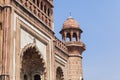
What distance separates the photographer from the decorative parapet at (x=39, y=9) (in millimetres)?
22848

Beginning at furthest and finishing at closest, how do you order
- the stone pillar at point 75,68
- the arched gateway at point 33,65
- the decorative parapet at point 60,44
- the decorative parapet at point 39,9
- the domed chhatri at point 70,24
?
the domed chhatri at point 70,24 < the stone pillar at point 75,68 < the decorative parapet at point 60,44 < the arched gateway at point 33,65 < the decorative parapet at point 39,9

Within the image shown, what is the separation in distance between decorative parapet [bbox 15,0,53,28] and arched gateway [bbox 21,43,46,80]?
2047mm

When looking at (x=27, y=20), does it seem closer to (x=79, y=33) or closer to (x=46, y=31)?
(x=46, y=31)

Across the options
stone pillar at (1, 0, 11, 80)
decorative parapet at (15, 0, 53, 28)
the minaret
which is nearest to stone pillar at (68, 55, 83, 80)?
the minaret

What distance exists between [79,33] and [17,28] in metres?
9.91

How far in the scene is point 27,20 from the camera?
22.5 meters

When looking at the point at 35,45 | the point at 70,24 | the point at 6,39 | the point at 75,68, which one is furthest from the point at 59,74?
the point at 6,39

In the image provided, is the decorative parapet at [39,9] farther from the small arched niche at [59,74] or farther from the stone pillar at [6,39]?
the small arched niche at [59,74]

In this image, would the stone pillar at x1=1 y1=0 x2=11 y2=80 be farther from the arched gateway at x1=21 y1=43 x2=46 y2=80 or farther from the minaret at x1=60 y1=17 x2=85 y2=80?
the minaret at x1=60 y1=17 x2=85 y2=80

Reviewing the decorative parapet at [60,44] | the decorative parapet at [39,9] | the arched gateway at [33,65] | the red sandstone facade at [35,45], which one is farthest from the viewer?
the decorative parapet at [60,44]

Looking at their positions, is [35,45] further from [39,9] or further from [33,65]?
[39,9]

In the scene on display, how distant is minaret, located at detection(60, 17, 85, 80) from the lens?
2903 cm

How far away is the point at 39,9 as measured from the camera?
80.2 ft

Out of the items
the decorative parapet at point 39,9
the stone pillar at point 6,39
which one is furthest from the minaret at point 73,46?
the stone pillar at point 6,39
